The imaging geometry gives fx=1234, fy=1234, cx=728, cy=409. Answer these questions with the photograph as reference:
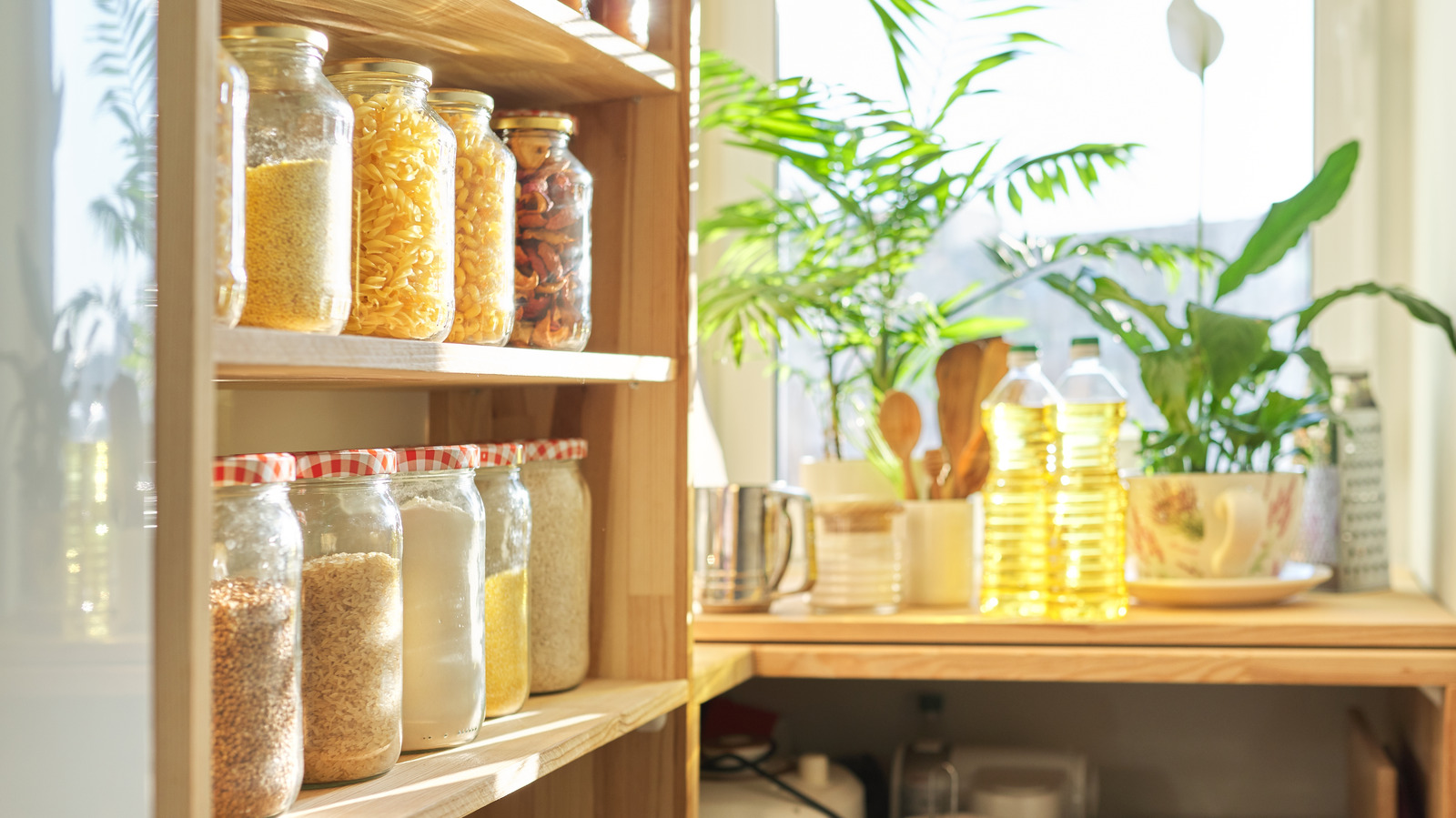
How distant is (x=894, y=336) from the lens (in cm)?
155

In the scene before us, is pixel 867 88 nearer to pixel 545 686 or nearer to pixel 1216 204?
pixel 1216 204

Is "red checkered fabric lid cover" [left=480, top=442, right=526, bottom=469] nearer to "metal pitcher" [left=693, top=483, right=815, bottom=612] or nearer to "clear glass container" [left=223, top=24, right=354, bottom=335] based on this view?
"clear glass container" [left=223, top=24, right=354, bottom=335]

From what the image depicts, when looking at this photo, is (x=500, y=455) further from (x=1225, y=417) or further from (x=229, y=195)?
(x=1225, y=417)

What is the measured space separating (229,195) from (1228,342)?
100 cm

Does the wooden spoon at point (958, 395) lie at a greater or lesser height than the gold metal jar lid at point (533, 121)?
lesser

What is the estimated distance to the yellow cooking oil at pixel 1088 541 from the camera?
124cm

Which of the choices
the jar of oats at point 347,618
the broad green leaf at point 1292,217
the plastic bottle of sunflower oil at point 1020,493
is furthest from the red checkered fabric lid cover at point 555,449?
the broad green leaf at point 1292,217

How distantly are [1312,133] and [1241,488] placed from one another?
0.65 metres

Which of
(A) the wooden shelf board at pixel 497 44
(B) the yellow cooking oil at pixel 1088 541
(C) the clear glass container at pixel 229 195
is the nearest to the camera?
(C) the clear glass container at pixel 229 195

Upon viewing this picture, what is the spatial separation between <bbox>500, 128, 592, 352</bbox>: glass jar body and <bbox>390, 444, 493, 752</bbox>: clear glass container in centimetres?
13

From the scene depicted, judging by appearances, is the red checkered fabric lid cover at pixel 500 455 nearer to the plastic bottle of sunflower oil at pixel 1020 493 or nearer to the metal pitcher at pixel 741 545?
the metal pitcher at pixel 741 545

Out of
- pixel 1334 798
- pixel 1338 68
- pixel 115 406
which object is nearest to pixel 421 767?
pixel 115 406

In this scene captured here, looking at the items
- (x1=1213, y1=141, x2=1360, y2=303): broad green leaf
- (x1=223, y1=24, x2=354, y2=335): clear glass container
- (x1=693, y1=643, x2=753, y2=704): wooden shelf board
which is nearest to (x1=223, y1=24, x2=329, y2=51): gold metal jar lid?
(x1=223, y1=24, x2=354, y2=335): clear glass container

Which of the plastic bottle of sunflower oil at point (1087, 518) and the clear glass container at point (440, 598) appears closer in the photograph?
the clear glass container at point (440, 598)
